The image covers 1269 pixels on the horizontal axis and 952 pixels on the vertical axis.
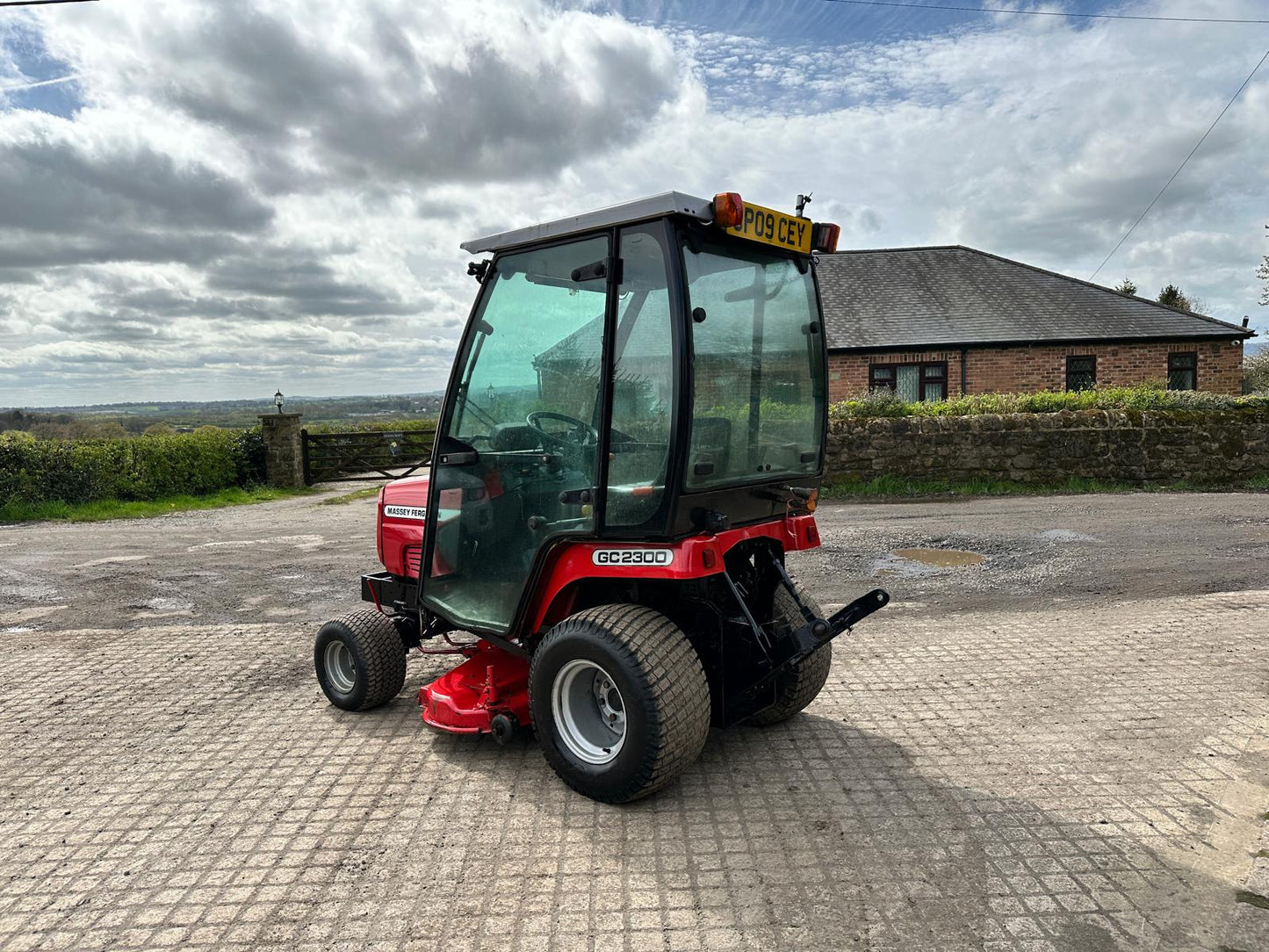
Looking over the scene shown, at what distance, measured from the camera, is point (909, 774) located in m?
3.93

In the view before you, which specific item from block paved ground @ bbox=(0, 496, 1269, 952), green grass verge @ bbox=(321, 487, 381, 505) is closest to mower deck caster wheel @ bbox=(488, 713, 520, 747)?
block paved ground @ bbox=(0, 496, 1269, 952)

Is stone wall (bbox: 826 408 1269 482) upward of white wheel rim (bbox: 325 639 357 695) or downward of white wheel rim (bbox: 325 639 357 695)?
upward

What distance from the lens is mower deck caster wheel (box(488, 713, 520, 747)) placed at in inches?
158

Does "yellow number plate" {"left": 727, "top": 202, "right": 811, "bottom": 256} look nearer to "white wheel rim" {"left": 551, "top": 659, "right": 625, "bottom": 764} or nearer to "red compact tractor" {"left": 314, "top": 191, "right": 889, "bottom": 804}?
"red compact tractor" {"left": 314, "top": 191, "right": 889, "bottom": 804}

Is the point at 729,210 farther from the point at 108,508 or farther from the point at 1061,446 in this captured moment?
the point at 108,508

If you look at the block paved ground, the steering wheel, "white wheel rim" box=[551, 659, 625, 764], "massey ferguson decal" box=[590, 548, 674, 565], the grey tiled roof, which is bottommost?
the block paved ground

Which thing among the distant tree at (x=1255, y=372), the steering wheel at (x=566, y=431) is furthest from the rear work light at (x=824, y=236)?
the distant tree at (x=1255, y=372)

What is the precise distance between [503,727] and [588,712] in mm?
466

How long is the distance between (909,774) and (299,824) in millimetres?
2647

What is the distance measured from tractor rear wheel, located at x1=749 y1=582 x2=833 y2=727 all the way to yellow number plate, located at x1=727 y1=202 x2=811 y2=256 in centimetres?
165

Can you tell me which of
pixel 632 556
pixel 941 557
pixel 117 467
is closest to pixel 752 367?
pixel 632 556

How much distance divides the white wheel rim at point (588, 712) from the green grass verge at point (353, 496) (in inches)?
521

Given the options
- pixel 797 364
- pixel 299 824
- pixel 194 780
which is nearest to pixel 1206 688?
pixel 797 364

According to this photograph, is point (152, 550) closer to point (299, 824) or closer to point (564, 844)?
point (299, 824)
